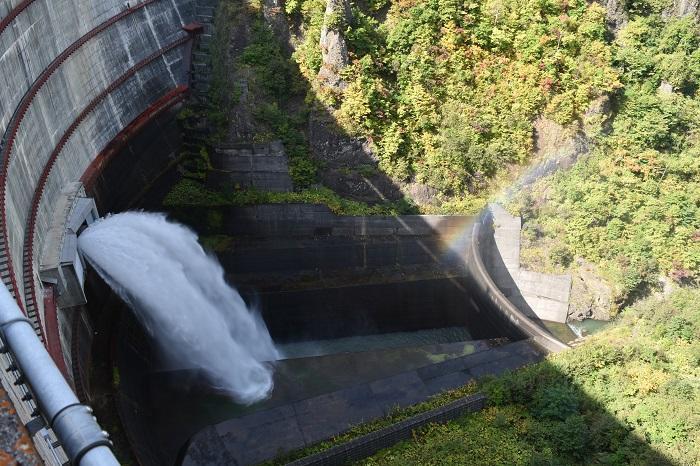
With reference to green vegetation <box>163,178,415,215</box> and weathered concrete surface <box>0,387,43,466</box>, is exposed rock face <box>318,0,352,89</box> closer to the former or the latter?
green vegetation <box>163,178,415,215</box>

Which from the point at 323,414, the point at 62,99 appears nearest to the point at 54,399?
the point at 323,414

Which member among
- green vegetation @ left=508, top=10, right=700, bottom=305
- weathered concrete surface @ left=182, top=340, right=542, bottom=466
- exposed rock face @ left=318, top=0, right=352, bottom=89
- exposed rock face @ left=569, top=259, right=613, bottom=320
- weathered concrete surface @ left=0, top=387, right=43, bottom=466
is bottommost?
exposed rock face @ left=569, top=259, right=613, bottom=320

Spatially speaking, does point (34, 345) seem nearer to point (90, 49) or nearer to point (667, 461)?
point (667, 461)

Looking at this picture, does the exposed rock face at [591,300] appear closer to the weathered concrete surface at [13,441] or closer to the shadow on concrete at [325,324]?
the shadow on concrete at [325,324]

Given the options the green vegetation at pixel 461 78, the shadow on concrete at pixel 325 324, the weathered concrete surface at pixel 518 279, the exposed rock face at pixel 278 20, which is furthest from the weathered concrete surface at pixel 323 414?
the exposed rock face at pixel 278 20

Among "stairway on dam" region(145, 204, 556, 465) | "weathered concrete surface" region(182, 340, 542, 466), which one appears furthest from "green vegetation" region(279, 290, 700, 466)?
"stairway on dam" region(145, 204, 556, 465)
